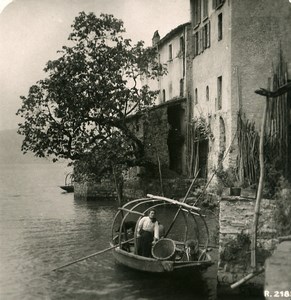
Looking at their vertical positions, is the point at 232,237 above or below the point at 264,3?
below

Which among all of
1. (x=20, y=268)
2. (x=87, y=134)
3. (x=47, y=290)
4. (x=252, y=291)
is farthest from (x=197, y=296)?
(x=87, y=134)

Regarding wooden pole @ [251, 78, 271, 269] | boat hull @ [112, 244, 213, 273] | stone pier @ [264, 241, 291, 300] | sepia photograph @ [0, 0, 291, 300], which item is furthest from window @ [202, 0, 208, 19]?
stone pier @ [264, 241, 291, 300]

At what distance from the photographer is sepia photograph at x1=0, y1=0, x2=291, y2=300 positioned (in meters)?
13.1

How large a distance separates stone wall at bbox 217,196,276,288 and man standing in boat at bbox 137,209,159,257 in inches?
128

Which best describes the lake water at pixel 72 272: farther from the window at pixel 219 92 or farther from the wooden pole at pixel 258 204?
the window at pixel 219 92

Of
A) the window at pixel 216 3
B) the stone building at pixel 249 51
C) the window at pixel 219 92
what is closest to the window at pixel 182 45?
the window at pixel 216 3

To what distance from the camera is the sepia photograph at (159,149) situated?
13117mm

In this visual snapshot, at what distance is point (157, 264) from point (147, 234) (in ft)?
4.56

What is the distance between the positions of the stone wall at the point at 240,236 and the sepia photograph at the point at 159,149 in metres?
0.03

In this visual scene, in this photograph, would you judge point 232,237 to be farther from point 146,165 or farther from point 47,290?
point 146,165

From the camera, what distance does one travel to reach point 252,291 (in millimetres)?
12719

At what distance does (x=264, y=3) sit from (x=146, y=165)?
13669 mm

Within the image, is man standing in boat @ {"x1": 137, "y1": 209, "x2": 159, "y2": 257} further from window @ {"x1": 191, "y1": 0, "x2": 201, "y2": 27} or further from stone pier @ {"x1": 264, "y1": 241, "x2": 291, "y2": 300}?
window @ {"x1": 191, "y1": 0, "x2": 201, "y2": 27}

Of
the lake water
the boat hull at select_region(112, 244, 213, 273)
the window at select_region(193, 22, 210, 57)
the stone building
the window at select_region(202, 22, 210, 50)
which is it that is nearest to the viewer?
the boat hull at select_region(112, 244, 213, 273)
